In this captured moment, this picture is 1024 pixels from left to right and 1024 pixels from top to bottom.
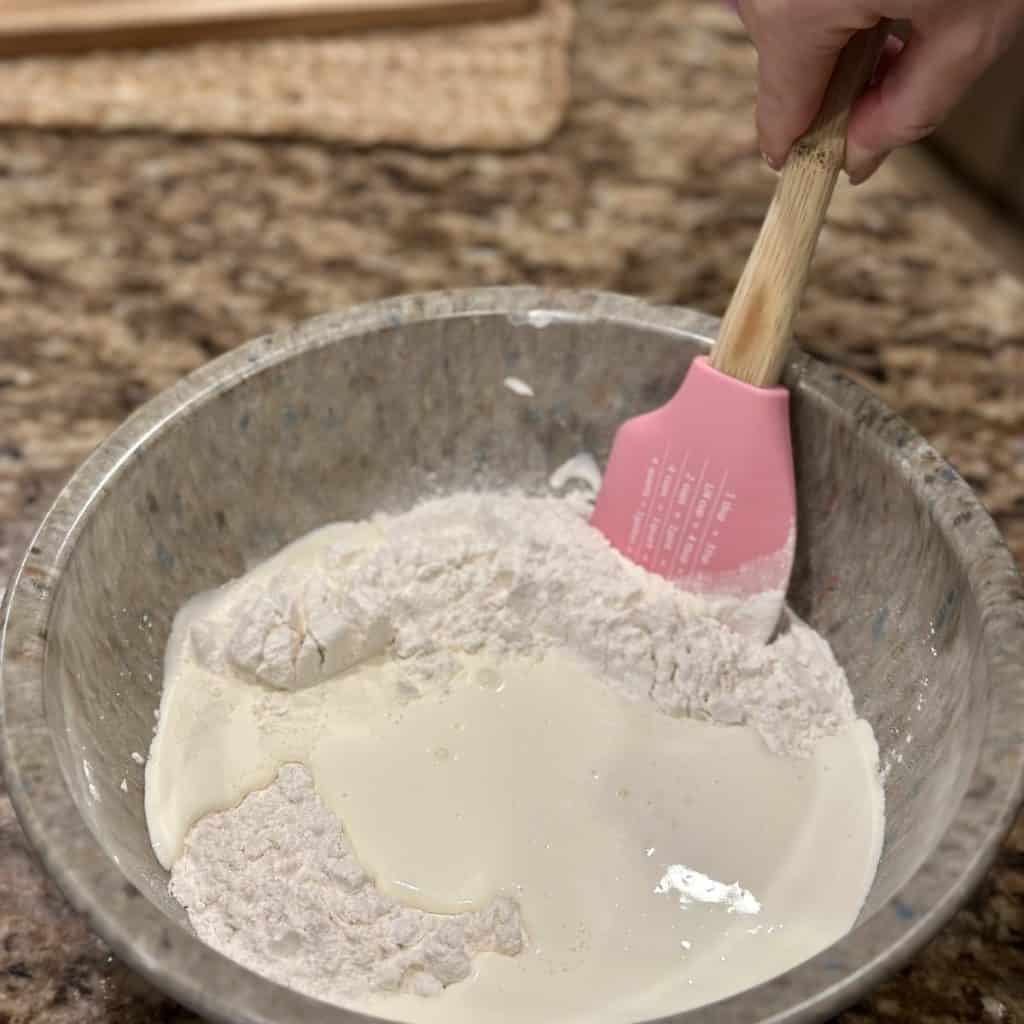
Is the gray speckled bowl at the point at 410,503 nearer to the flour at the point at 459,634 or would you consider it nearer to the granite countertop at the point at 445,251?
the flour at the point at 459,634

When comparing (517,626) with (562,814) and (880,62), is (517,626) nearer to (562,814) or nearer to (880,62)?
(562,814)

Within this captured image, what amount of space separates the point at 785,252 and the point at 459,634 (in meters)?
0.29

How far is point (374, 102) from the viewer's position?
116cm

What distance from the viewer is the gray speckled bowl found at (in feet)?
1.49

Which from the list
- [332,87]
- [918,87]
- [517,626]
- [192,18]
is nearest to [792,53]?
[918,87]

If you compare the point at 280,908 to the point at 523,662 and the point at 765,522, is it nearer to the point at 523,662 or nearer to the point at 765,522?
the point at 523,662

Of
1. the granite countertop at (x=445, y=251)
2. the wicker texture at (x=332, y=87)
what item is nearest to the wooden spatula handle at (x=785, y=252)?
the granite countertop at (x=445, y=251)

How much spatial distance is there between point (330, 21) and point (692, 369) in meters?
0.74

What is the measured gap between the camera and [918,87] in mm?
578

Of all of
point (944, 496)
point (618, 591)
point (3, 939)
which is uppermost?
point (944, 496)

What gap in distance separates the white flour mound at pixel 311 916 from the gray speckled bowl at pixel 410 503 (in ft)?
0.10

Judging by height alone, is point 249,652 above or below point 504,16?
below

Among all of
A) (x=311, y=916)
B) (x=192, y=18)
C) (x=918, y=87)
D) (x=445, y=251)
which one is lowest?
(x=311, y=916)

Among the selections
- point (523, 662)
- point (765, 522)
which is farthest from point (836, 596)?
point (523, 662)
